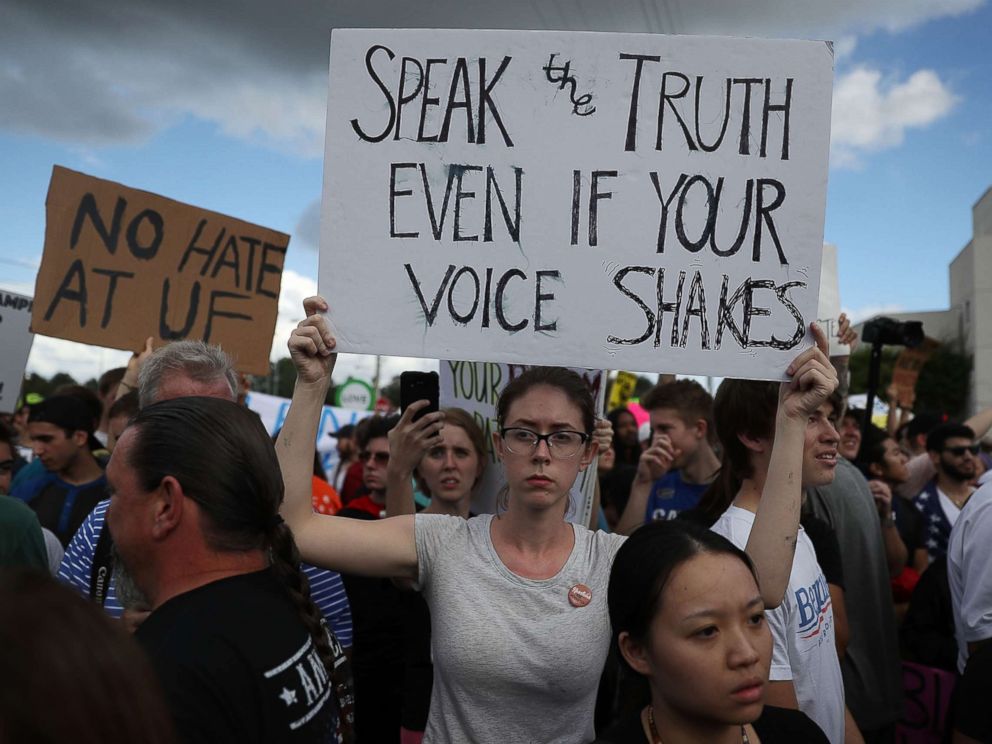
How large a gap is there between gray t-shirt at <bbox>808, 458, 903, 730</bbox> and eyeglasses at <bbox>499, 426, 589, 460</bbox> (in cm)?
172

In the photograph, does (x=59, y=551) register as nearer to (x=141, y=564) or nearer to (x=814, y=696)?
(x=141, y=564)

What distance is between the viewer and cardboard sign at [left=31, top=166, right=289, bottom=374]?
429 cm

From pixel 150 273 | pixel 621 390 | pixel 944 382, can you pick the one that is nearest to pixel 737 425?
pixel 150 273

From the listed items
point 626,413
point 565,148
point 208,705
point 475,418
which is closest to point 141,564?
point 208,705

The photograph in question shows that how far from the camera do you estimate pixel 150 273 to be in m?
4.49

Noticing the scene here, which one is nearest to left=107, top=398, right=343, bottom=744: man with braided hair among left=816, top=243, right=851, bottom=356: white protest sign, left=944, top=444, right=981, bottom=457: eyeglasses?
left=816, top=243, right=851, bottom=356: white protest sign

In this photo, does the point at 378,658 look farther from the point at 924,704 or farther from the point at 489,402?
the point at 924,704

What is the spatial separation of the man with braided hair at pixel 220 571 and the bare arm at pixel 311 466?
1.74ft

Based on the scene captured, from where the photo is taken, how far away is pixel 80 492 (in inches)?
187

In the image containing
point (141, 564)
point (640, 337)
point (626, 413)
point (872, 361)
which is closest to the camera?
point (141, 564)

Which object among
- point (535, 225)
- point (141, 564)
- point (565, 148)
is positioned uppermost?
point (565, 148)

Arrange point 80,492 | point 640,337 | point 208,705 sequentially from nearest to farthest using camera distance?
point 208,705, point 640,337, point 80,492

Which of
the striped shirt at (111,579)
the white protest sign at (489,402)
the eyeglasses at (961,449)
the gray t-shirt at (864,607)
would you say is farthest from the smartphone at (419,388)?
the eyeglasses at (961,449)

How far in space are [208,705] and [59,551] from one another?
266cm
